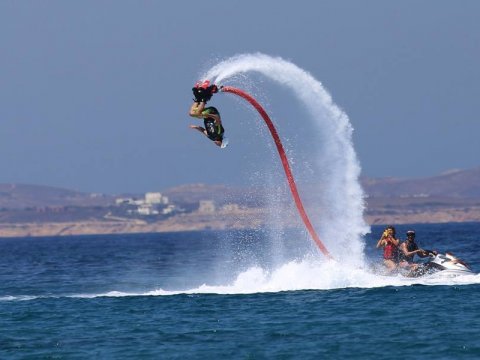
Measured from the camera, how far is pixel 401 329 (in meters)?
38.2

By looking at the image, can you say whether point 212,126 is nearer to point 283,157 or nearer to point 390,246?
point 283,157

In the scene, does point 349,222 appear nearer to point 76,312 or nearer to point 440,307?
point 440,307

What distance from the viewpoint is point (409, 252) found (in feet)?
157

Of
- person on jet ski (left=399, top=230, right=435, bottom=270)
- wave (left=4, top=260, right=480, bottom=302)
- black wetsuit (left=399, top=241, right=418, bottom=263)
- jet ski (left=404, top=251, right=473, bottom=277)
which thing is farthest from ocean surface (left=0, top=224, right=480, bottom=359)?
black wetsuit (left=399, top=241, right=418, bottom=263)

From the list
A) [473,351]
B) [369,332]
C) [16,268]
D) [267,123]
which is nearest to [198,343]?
[369,332]

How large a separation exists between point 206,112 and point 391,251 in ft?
38.3

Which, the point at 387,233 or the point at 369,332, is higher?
the point at 387,233

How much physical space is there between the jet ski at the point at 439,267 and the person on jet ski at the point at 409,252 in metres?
0.28

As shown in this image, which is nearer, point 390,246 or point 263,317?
point 263,317

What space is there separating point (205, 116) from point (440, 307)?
10.9 meters

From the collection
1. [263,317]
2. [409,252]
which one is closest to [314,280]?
[409,252]

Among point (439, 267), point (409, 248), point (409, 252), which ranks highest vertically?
point (409, 248)

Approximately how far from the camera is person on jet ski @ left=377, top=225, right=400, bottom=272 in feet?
158

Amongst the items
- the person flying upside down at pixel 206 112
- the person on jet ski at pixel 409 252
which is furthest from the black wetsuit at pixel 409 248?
the person flying upside down at pixel 206 112
